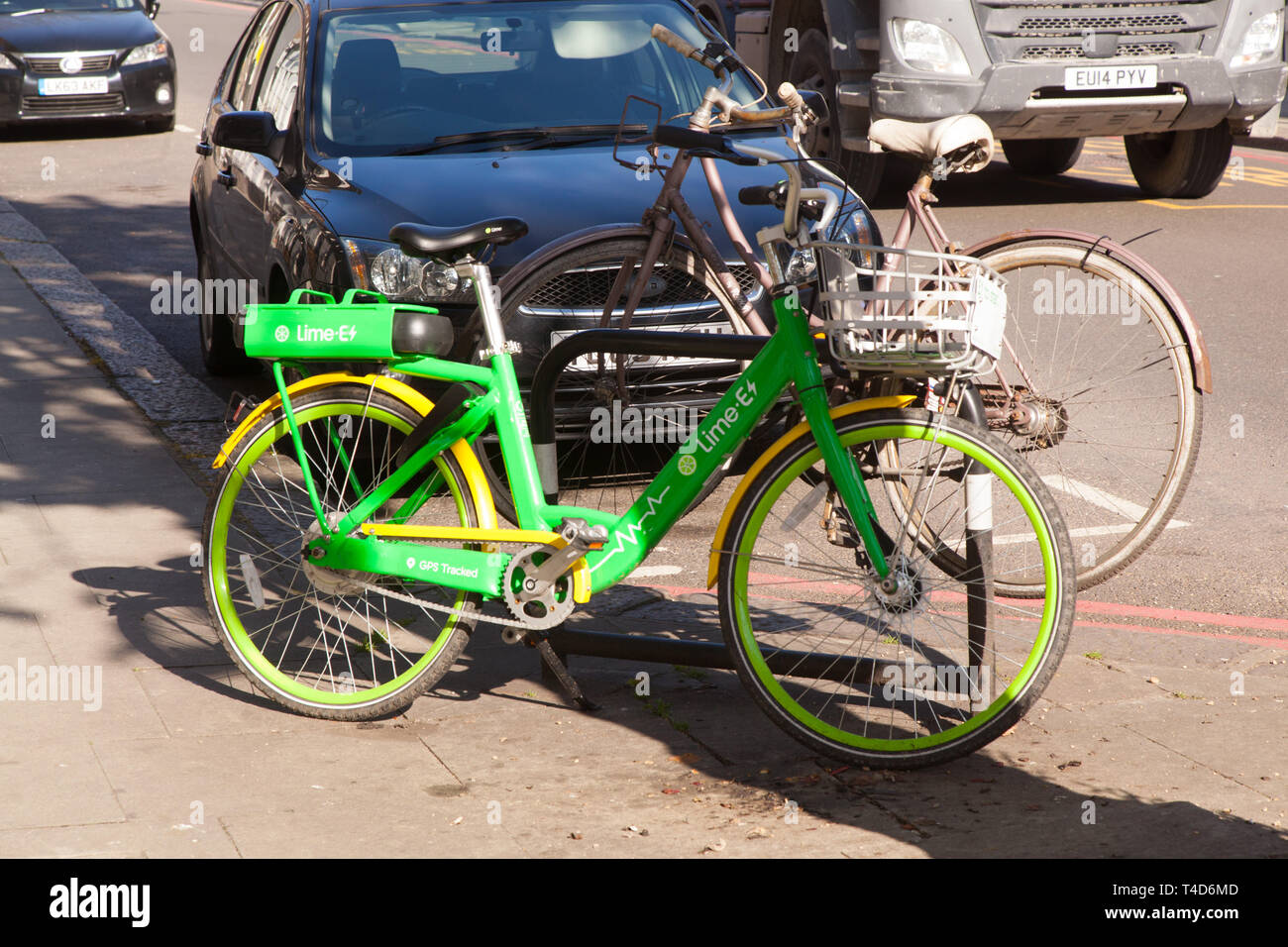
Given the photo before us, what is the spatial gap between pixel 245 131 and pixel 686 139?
2.77 m

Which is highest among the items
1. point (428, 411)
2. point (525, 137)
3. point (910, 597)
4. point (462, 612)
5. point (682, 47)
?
point (682, 47)

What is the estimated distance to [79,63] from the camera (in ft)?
51.7

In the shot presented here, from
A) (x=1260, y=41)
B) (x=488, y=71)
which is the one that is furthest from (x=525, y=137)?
(x=1260, y=41)

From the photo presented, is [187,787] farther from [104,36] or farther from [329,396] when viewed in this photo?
[104,36]

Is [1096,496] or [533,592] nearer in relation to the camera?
[533,592]

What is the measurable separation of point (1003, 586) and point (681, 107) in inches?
123

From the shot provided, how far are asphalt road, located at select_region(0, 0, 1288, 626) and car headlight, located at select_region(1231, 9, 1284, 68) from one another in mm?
1177

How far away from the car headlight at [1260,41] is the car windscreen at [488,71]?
5.42 m

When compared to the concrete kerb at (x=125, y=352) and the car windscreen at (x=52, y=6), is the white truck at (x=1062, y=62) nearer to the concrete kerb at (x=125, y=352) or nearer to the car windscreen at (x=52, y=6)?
the concrete kerb at (x=125, y=352)

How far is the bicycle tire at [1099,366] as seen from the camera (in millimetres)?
4660

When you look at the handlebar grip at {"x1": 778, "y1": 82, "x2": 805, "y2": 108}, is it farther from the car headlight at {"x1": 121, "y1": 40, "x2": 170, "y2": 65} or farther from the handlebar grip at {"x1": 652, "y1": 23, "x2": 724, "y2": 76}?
the car headlight at {"x1": 121, "y1": 40, "x2": 170, "y2": 65}

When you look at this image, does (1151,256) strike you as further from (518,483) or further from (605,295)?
(518,483)

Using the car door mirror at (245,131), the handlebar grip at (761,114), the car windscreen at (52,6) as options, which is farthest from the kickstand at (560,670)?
the car windscreen at (52,6)
